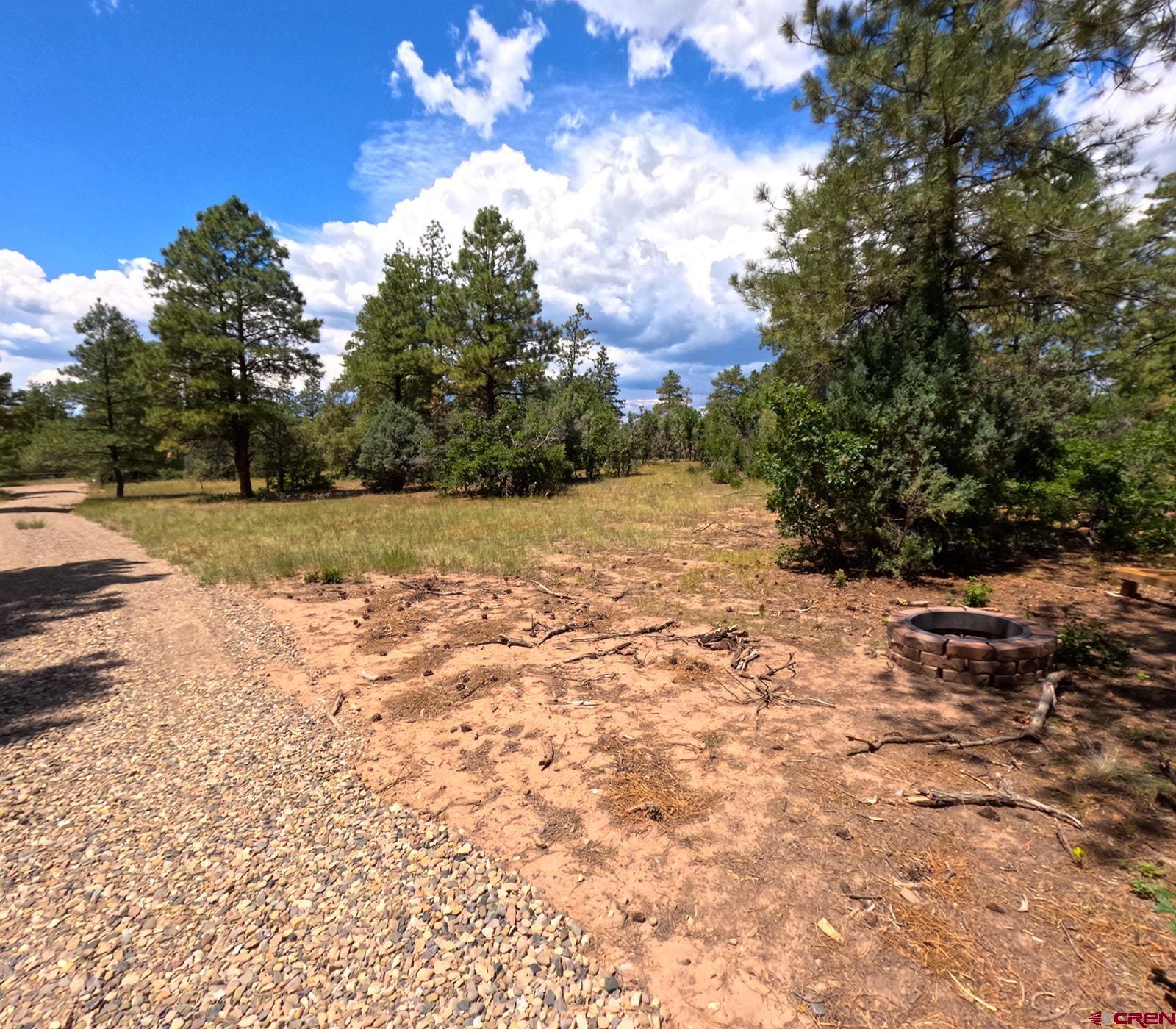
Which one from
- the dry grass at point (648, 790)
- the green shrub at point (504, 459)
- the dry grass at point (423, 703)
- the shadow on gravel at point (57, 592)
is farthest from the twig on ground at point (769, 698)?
the green shrub at point (504, 459)

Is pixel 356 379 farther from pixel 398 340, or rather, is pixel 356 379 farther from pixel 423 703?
pixel 423 703

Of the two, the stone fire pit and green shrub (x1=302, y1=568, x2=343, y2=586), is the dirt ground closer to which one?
the stone fire pit

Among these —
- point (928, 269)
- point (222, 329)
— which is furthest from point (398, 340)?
point (928, 269)

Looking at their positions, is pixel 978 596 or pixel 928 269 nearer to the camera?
pixel 978 596

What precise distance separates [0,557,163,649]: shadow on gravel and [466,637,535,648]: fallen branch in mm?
5733

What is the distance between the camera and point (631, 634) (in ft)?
20.0

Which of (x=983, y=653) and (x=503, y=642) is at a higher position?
(x=983, y=653)

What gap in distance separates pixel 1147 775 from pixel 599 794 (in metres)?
3.39

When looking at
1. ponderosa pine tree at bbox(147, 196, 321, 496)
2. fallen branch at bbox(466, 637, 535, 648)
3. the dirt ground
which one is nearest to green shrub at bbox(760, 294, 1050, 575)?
the dirt ground

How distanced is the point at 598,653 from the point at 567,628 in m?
0.86

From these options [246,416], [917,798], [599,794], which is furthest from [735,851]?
[246,416]

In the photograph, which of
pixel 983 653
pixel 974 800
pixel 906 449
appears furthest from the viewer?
pixel 906 449

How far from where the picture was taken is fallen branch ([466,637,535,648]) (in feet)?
19.4

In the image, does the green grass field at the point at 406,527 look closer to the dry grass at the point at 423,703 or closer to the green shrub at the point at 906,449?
the green shrub at the point at 906,449
